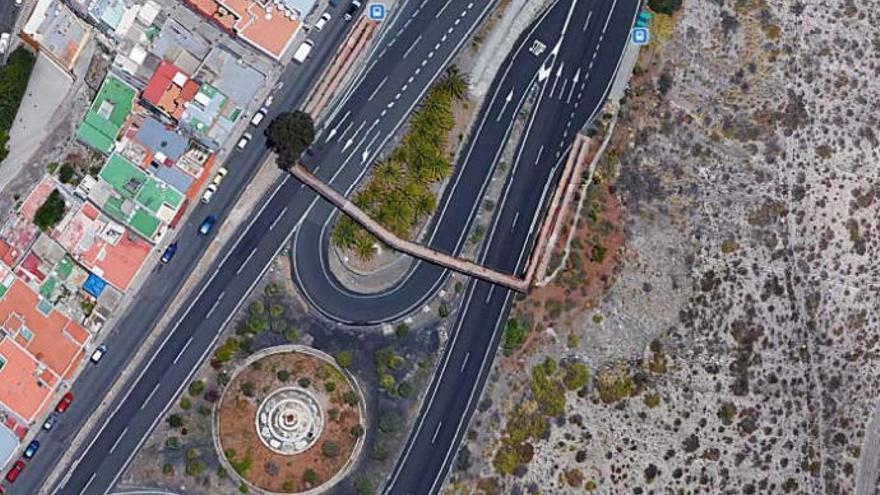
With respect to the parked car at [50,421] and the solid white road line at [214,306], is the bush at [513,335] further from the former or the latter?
the parked car at [50,421]

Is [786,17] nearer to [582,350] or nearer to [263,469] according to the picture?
[582,350]

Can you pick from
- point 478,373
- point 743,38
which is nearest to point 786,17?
point 743,38

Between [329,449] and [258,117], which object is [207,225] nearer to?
[258,117]

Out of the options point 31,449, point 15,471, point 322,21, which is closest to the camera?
Result: point 15,471

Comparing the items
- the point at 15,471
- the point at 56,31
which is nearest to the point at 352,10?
the point at 56,31

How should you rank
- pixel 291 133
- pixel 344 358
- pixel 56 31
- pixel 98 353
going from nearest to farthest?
1. pixel 291 133
2. pixel 344 358
3. pixel 98 353
4. pixel 56 31

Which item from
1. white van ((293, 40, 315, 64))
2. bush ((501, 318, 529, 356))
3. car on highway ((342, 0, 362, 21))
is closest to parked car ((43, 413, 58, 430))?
white van ((293, 40, 315, 64))

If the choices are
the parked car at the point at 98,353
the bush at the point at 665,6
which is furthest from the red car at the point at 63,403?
the bush at the point at 665,6
